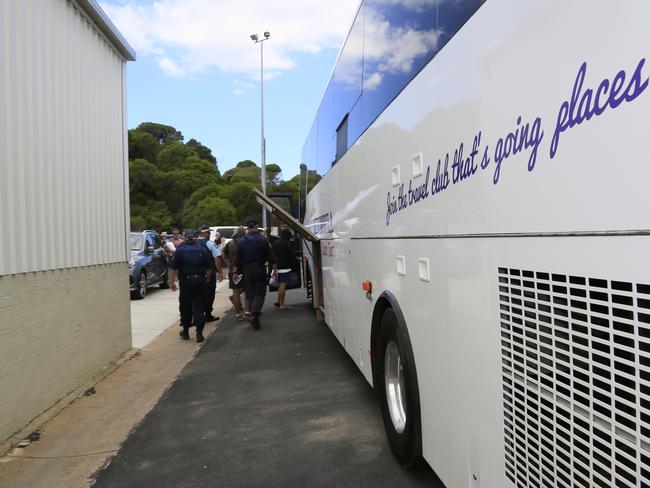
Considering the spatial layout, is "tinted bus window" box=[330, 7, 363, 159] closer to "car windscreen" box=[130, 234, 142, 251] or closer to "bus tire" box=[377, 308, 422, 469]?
"bus tire" box=[377, 308, 422, 469]

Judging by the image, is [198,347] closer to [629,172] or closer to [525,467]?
[525,467]

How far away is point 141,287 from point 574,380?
13.0 metres

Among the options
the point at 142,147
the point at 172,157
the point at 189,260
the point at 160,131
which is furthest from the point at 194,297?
the point at 160,131

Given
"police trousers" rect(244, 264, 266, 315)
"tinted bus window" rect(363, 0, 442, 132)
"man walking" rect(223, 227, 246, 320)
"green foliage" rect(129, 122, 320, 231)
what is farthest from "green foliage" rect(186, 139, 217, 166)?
"tinted bus window" rect(363, 0, 442, 132)

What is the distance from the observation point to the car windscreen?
13678 mm

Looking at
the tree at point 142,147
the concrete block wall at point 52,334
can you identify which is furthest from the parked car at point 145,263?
the tree at point 142,147

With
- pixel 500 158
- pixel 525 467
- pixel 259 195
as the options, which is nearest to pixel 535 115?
pixel 500 158

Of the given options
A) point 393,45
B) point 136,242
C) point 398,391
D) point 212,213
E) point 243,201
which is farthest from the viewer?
point 243,201

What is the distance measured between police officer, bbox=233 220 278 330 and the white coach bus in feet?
17.3

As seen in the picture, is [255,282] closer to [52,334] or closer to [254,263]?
[254,263]

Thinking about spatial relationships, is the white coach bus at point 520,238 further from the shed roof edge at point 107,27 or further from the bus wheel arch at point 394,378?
the shed roof edge at point 107,27

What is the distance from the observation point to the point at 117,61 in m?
6.96

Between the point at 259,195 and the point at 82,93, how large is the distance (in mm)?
2697

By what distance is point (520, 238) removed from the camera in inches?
71.8
